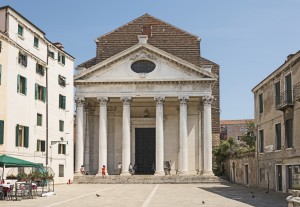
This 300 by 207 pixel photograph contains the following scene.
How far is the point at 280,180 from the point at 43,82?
727 inches

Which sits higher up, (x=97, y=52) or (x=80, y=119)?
(x=97, y=52)

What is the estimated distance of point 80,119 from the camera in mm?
48344

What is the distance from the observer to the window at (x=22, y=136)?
1264 inches

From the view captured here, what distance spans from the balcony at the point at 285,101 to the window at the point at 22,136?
16465 millimetres

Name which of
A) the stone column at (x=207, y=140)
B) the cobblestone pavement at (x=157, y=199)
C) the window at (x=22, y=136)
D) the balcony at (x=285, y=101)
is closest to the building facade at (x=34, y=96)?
the window at (x=22, y=136)

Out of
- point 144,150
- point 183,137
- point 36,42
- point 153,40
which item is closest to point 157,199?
point 36,42

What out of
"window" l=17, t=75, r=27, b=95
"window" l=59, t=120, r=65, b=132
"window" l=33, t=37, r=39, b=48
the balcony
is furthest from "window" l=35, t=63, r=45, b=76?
the balcony

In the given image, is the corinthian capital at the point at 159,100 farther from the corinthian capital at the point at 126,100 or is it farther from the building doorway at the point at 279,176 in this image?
the building doorway at the point at 279,176

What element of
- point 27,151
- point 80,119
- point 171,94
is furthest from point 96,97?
point 27,151

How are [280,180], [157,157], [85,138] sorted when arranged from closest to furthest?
1. [280,180]
2. [157,157]
3. [85,138]

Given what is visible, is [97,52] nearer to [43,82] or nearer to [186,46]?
[186,46]

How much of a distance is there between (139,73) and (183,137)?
25.0 feet

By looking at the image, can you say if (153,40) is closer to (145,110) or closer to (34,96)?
(145,110)

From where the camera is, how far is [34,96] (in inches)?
1388
